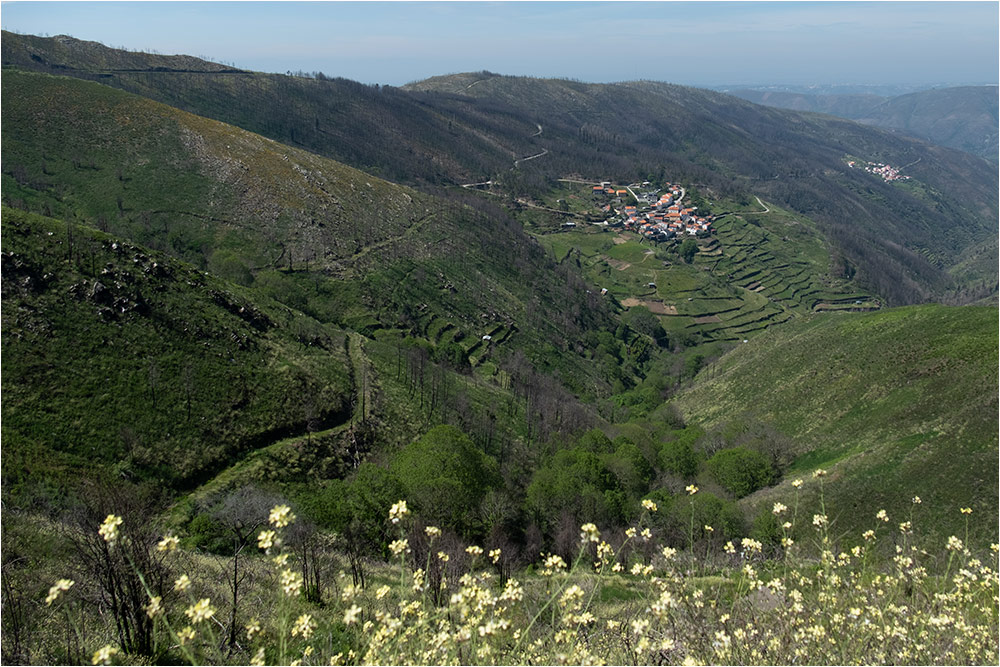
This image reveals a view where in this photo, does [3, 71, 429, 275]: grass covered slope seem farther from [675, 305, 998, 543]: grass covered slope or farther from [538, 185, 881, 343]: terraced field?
[675, 305, 998, 543]: grass covered slope

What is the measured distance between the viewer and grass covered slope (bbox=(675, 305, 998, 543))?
35.9 meters

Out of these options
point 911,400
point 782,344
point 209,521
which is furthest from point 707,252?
point 209,521

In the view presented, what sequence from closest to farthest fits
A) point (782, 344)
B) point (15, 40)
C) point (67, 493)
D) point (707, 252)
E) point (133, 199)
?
1. point (67, 493)
2. point (782, 344)
3. point (133, 199)
4. point (15, 40)
5. point (707, 252)

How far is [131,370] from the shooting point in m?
39.6

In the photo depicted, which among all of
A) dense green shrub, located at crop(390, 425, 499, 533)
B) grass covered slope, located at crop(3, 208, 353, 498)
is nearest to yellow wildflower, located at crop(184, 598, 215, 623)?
dense green shrub, located at crop(390, 425, 499, 533)

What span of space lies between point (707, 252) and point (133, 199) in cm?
17302

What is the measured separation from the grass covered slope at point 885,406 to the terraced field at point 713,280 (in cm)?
5979

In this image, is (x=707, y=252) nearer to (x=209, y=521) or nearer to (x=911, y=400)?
(x=911, y=400)

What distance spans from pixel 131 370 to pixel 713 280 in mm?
159656

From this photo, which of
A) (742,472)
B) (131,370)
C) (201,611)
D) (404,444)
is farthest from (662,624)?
(742,472)

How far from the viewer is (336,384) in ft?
171

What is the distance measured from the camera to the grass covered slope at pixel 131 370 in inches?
1307

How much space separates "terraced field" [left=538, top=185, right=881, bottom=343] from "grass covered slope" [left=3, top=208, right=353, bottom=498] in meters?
111

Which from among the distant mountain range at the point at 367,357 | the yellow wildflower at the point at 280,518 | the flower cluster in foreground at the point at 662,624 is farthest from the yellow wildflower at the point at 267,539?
the distant mountain range at the point at 367,357
